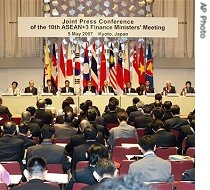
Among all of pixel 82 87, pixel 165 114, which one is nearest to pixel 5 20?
pixel 82 87

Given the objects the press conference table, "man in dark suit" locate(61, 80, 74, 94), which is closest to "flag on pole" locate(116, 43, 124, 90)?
"man in dark suit" locate(61, 80, 74, 94)

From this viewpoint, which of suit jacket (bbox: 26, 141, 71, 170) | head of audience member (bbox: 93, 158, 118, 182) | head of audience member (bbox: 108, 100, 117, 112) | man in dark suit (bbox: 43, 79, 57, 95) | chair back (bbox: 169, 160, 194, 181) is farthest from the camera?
man in dark suit (bbox: 43, 79, 57, 95)

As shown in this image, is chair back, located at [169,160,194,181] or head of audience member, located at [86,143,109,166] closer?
head of audience member, located at [86,143,109,166]

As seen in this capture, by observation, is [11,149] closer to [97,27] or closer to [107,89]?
[107,89]

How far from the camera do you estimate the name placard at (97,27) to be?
52.4ft

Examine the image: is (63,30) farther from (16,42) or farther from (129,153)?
(129,153)

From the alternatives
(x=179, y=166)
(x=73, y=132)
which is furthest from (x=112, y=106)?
(x=179, y=166)

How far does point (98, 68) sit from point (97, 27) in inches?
93.4

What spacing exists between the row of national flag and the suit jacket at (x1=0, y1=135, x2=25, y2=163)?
31.3 ft

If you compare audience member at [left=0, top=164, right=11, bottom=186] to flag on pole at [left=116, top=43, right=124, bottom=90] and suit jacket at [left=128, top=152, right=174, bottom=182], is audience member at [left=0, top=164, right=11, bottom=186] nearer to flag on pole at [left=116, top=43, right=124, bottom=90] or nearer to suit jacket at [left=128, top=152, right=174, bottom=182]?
suit jacket at [left=128, top=152, right=174, bottom=182]

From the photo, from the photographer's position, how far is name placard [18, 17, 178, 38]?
1597cm

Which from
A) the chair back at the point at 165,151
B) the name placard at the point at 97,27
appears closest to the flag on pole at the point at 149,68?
the name placard at the point at 97,27

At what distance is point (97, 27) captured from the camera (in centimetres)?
1599

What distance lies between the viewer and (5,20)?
Answer: 60.5 ft
